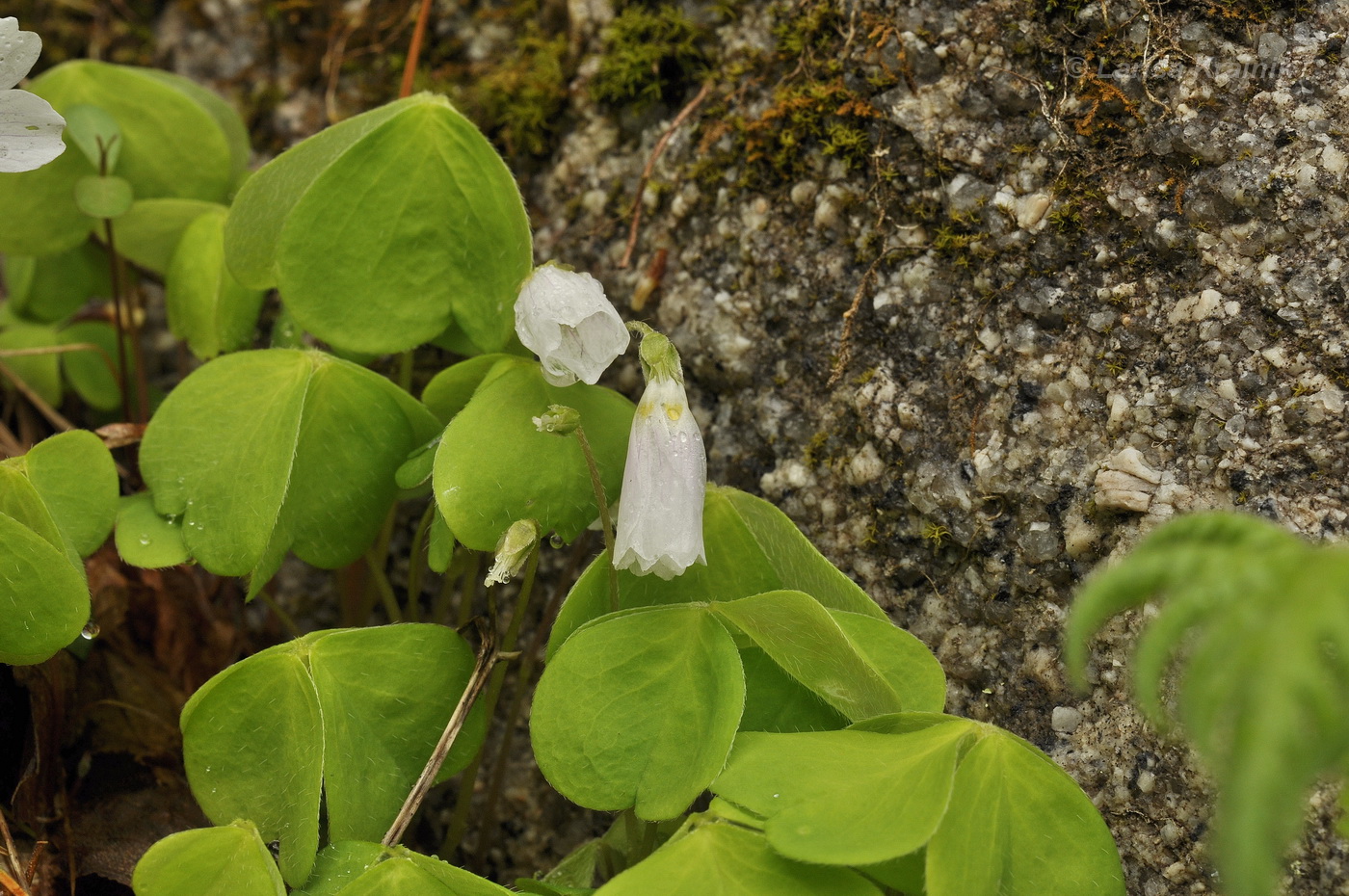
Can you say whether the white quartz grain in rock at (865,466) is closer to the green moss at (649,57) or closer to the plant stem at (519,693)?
the plant stem at (519,693)

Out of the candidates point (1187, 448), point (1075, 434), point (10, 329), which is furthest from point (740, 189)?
point (10, 329)

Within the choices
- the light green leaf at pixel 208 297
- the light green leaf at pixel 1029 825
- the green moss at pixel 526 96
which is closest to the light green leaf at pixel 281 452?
the light green leaf at pixel 208 297

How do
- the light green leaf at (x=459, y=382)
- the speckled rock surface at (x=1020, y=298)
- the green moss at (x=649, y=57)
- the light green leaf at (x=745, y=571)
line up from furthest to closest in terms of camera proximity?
the green moss at (x=649, y=57) → the light green leaf at (x=459, y=382) → the light green leaf at (x=745, y=571) → the speckled rock surface at (x=1020, y=298)

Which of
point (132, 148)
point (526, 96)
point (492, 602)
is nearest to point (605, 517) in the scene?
point (492, 602)

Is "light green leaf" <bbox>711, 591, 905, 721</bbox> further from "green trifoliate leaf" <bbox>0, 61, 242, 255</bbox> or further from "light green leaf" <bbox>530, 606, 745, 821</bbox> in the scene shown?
"green trifoliate leaf" <bbox>0, 61, 242, 255</bbox>

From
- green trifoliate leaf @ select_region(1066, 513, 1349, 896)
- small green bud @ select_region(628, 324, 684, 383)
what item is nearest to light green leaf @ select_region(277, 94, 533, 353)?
small green bud @ select_region(628, 324, 684, 383)

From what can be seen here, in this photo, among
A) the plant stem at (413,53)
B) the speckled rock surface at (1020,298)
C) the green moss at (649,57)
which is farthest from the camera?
the plant stem at (413,53)
